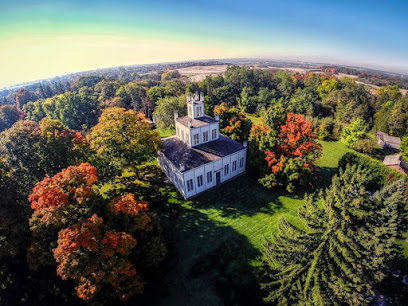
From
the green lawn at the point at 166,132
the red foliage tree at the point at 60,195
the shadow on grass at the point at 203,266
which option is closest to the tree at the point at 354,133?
the shadow on grass at the point at 203,266

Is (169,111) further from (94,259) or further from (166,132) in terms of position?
(94,259)

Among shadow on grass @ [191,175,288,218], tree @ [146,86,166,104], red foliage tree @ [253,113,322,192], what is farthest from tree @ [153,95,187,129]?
red foliage tree @ [253,113,322,192]

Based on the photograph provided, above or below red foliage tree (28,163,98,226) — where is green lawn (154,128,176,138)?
below

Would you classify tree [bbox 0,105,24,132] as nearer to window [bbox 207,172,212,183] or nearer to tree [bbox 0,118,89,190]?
tree [bbox 0,118,89,190]

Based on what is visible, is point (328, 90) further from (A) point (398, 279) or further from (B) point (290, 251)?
(B) point (290, 251)

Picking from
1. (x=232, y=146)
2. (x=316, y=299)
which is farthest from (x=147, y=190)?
(x=316, y=299)

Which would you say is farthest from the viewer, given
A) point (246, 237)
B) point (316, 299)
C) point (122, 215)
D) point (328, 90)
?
point (328, 90)

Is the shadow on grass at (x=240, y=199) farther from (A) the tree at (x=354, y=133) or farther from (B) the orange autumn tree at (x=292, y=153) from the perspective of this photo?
(A) the tree at (x=354, y=133)
